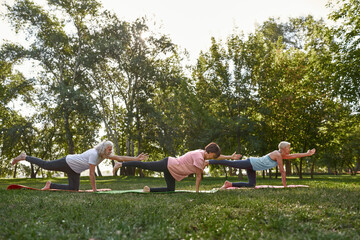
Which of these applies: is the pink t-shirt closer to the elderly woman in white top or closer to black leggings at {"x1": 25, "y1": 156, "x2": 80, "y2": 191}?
the elderly woman in white top

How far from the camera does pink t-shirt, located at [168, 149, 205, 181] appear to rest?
Answer: 8195 mm

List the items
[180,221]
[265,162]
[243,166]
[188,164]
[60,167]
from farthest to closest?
[243,166] < [265,162] < [60,167] < [188,164] < [180,221]

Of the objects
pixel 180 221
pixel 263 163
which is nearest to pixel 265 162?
pixel 263 163

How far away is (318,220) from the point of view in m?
4.28

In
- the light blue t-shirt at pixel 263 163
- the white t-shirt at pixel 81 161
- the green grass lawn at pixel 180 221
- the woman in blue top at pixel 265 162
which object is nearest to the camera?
the green grass lawn at pixel 180 221

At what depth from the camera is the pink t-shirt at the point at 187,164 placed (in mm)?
8195

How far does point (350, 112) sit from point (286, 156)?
13.4 meters

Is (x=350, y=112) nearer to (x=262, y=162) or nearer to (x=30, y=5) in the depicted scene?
(x=262, y=162)

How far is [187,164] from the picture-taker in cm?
840

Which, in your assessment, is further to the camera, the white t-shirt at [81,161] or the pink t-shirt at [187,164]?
the white t-shirt at [81,161]

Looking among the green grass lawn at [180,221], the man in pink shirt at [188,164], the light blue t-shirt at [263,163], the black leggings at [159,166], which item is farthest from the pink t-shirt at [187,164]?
the light blue t-shirt at [263,163]

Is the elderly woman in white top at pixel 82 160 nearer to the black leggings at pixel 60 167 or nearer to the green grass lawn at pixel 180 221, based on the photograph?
the black leggings at pixel 60 167

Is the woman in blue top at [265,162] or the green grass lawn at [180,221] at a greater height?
→ the woman in blue top at [265,162]

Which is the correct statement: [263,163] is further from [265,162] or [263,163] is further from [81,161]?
[81,161]
